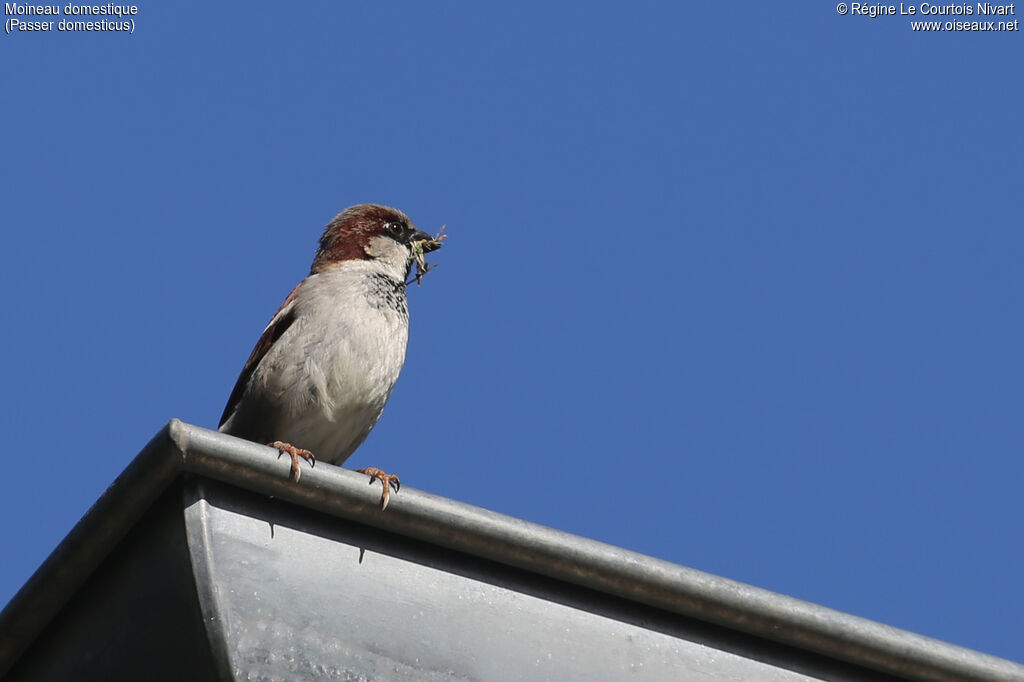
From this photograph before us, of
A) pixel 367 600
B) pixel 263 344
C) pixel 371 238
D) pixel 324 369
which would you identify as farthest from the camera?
pixel 371 238

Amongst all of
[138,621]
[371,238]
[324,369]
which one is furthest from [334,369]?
[138,621]

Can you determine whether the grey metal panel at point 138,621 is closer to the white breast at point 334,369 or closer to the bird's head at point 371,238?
the white breast at point 334,369

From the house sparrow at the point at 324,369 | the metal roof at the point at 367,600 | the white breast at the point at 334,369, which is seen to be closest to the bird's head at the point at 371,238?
the house sparrow at the point at 324,369

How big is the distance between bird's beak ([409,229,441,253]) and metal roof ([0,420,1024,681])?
3.21 meters

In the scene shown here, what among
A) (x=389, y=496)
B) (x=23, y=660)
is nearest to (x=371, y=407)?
(x=23, y=660)

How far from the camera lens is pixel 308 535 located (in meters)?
2.50

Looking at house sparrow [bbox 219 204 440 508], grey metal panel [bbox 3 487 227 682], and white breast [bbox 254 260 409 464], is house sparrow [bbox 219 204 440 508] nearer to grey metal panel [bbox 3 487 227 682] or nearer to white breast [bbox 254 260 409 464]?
white breast [bbox 254 260 409 464]

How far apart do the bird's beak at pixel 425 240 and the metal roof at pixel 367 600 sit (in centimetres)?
321

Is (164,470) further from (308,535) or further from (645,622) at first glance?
(645,622)

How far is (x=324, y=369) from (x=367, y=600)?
2.43 m

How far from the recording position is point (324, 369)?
4.84 meters

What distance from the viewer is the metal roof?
92.5 inches

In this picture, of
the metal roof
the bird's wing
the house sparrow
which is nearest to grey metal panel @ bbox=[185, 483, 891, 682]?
the metal roof

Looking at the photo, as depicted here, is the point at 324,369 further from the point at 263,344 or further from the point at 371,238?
the point at 371,238
